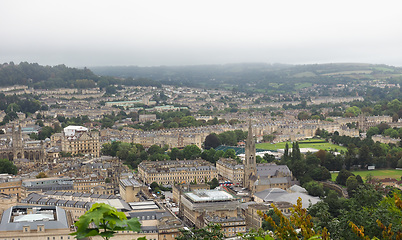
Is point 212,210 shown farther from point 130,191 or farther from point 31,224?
point 31,224

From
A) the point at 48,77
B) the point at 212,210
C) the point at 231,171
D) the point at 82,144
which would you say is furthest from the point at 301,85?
the point at 212,210

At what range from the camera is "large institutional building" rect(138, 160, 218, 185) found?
51.6 metres

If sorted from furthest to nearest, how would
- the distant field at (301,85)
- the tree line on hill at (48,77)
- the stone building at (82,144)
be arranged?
the distant field at (301,85) < the tree line on hill at (48,77) < the stone building at (82,144)

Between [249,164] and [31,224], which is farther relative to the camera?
[249,164]

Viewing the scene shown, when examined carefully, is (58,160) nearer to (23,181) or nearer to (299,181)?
(23,181)

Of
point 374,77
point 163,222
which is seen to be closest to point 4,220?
Answer: point 163,222

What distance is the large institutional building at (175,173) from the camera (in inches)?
2030

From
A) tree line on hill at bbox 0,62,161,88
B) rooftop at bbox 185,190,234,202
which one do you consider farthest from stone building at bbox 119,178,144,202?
tree line on hill at bbox 0,62,161,88

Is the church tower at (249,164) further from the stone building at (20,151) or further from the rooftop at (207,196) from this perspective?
the stone building at (20,151)

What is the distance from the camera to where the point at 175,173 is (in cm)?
5247

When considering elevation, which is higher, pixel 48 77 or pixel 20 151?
pixel 48 77

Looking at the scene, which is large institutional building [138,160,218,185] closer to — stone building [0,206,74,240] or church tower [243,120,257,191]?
church tower [243,120,257,191]

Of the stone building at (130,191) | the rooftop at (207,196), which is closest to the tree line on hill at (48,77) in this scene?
the stone building at (130,191)

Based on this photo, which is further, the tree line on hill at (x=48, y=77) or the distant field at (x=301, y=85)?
the distant field at (x=301, y=85)
